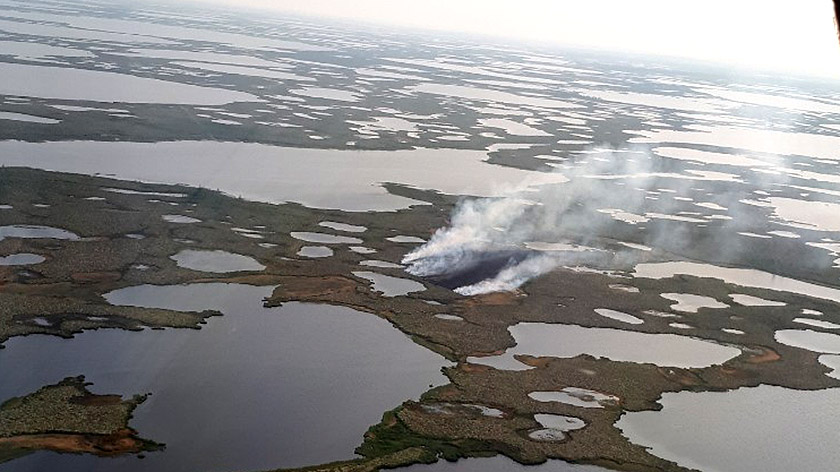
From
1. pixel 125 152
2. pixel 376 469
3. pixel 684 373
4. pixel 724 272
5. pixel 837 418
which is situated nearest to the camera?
pixel 376 469

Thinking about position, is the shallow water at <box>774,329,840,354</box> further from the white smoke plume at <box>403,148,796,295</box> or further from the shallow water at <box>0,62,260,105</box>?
the shallow water at <box>0,62,260,105</box>

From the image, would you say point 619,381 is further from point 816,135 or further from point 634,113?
point 816,135

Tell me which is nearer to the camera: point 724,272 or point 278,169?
point 724,272

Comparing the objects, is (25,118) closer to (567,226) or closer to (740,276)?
(567,226)

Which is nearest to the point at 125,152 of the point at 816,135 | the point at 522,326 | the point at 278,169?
the point at 278,169

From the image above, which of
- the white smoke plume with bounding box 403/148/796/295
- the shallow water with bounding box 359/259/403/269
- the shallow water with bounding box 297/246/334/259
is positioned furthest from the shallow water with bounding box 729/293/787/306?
the shallow water with bounding box 297/246/334/259

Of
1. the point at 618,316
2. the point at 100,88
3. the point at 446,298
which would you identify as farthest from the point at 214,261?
the point at 100,88

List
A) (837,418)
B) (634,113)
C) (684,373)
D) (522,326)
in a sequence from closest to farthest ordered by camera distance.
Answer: (837,418)
(684,373)
(522,326)
(634,113)
